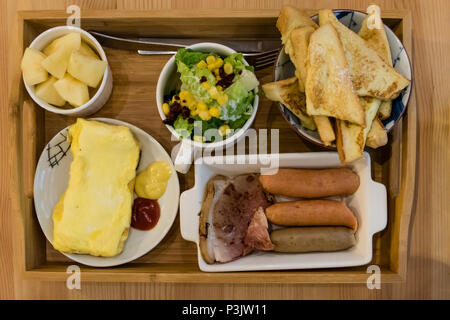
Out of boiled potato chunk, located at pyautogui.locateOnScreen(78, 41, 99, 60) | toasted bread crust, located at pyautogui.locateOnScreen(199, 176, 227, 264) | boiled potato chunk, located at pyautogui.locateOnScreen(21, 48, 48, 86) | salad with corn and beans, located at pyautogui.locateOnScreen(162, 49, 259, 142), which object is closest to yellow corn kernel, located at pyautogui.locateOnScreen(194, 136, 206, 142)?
salad with corn and beans, located at pyautogui.locateOnScreen(162, 49, 259, 142)

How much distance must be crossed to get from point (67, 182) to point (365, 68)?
119cm

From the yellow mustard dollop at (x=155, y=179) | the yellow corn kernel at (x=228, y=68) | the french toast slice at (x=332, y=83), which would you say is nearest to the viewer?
the french toast slice at (x=332, y=83)

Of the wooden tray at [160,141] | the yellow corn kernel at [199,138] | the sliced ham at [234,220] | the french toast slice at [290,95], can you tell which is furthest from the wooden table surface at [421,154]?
the yellow corn kernel at [199,138]

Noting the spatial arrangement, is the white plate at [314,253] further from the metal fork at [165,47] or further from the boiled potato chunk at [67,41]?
the boiled potato chunk at [67,41]

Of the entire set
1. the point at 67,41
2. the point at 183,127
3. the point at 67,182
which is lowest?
the point at 67,182

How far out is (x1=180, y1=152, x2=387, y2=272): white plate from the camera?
1457 millimetres

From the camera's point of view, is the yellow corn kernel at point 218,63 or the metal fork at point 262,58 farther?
the metal fork at point 262,58

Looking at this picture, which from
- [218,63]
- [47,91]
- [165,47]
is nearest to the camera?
[218,63]

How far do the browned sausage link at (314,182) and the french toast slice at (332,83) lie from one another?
0.94 ft

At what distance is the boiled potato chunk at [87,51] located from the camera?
1513mm

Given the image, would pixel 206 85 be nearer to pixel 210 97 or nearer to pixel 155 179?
pixel 210 97

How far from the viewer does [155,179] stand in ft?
5.32

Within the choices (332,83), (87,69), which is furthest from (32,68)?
(332,83)

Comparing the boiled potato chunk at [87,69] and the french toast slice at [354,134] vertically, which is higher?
the boiled potato chunk at [87,69]
